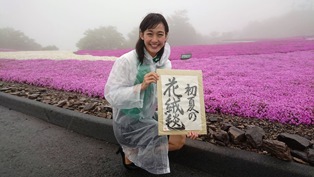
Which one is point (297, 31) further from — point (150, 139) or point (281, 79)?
point (150, 139)

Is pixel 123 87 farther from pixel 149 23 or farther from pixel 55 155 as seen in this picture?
pixel 55 155

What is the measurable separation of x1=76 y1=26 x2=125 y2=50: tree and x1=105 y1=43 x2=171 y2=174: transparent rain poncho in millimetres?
32717

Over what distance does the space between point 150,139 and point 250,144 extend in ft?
3.62

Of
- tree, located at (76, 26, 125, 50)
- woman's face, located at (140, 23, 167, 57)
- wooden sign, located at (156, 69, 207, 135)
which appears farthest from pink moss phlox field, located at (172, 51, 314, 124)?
tree, located at (76, 26, 125, 50)

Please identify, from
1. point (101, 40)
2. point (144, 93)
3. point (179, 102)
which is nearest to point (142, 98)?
point (144, 93)

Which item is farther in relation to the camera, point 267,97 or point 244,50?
point 244,50

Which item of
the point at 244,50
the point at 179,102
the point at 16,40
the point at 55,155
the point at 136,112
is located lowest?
the point at 55,155

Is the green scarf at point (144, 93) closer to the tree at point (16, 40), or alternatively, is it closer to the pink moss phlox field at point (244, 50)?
the pink moss phlox field at point (244, 50)

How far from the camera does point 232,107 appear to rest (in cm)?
390

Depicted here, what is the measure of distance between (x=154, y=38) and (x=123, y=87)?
1.80ft

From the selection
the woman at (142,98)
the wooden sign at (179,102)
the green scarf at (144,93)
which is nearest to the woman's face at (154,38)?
the woman at (142,98)

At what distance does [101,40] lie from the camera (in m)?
35.0

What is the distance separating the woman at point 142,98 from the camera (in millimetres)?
2461

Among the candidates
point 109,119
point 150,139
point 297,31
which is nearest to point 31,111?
point 109,119
